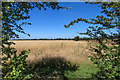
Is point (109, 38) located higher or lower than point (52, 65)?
higher

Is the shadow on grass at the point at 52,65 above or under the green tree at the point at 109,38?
under

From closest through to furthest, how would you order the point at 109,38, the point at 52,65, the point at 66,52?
the point at 109,38 < the point at 52,65 < the point at 66,52

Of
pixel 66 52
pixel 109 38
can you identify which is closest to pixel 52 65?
pixel 66 52

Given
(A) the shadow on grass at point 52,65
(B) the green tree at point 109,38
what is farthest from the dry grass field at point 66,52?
(B) the green tree at point 109,38

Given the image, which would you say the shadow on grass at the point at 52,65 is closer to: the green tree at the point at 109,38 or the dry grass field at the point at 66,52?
the dry grass field at the point at 66,52

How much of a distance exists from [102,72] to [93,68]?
188cm

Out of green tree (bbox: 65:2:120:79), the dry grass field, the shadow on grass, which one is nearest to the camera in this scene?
green tree (bbox: 65:2:120:79)

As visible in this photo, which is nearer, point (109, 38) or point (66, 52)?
point (109, 38)

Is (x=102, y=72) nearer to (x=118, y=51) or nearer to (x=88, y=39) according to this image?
(x=118, y=51)

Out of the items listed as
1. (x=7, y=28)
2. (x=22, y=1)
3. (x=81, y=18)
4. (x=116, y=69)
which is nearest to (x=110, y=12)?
(x=81, y=18)

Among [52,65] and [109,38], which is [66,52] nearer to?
[52,65]

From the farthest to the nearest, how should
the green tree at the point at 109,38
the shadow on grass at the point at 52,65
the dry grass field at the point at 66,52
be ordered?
the dry grass field at the point at 66,52 < the shadow on grass at the point at 52,65 < the green tree at the point at 109,38

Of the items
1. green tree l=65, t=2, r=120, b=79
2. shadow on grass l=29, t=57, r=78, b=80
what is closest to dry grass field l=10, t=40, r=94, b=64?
shadow on grass l=29, t=57, r=78, b=80

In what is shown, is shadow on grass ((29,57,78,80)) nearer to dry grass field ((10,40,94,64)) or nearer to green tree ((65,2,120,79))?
dry grass field ((10,40,94,64))
